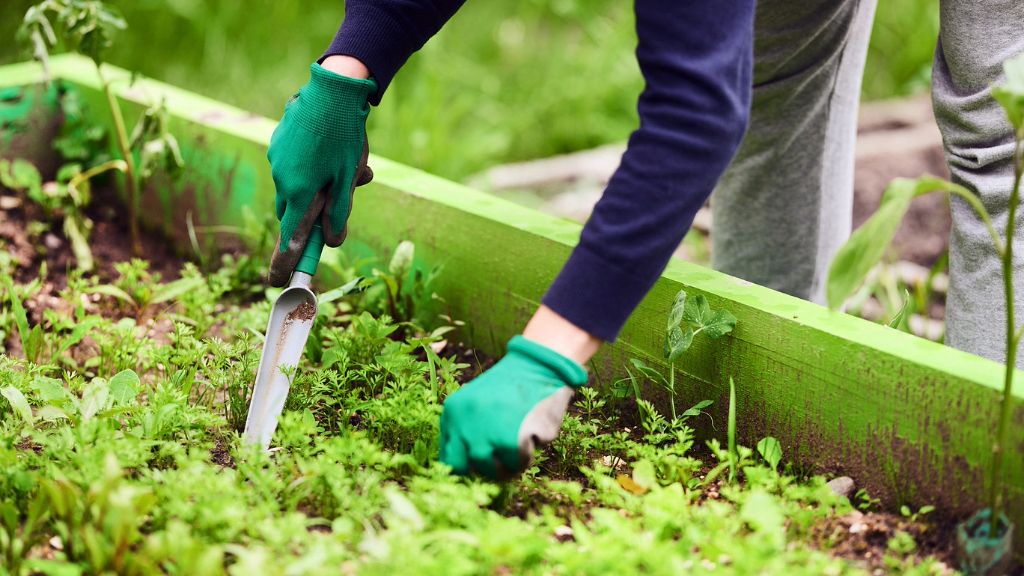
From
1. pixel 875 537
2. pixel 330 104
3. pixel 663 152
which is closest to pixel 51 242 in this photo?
pixel 330 104

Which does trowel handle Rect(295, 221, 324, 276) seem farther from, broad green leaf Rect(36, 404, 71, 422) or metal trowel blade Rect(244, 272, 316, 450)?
broad green leaf Rect(36, 404, 71, 422)

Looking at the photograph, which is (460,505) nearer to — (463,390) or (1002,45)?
(463,390)

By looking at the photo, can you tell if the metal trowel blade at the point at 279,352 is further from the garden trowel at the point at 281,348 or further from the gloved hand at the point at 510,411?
the gloved hand at the point at 510,411

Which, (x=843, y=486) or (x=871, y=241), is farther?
(x=843, y=486)

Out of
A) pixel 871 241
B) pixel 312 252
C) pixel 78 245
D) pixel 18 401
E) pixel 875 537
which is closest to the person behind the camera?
pixel 871 241

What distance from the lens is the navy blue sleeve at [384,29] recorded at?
170cm

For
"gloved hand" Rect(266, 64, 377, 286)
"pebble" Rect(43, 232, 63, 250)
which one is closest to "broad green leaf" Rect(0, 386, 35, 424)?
"gloved hand" Rect(266, 64, 377, 286)

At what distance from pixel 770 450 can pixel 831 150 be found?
0.87 meters

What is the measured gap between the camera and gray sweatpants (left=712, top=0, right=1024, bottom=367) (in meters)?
1.60

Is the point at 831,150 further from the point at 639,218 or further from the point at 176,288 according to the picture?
the point at 176,288

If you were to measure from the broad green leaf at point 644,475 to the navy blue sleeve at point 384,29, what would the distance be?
0.80 metres

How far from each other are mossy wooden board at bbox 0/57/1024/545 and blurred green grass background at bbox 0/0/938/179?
1387mm

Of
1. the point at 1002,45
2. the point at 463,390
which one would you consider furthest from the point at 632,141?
the point at 1002,45

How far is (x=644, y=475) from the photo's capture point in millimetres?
1429
